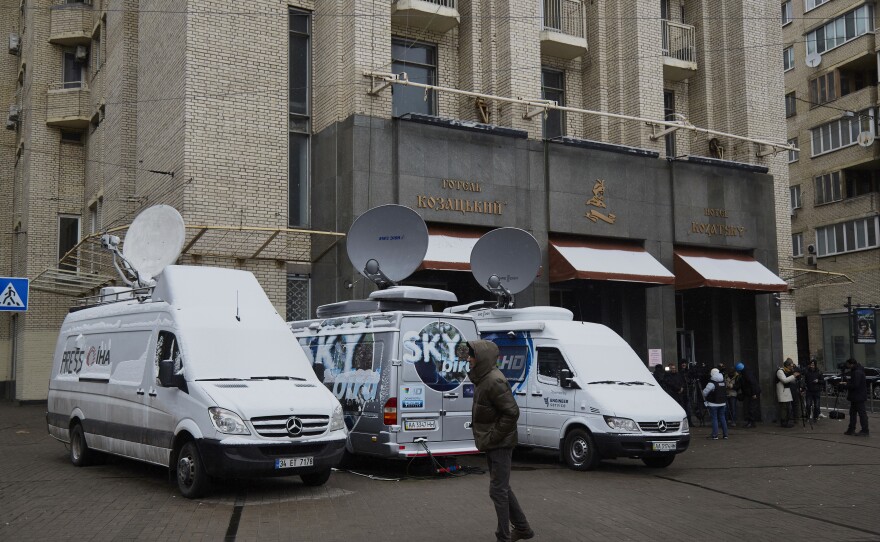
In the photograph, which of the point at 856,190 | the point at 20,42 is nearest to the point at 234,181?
the point at 20,42

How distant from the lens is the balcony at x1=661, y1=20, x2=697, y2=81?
85.2ft

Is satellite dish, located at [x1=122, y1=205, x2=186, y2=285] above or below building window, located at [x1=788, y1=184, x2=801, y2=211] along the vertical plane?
below

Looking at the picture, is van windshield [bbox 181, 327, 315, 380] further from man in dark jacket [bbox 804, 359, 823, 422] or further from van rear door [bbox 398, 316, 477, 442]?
man in dark jacket [bbox 804, 359, 823, 422]

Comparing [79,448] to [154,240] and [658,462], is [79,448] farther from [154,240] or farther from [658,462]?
[658,462]

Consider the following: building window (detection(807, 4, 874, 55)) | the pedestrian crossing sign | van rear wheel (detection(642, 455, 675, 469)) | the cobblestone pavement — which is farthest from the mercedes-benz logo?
building window (detection(807, 4, 874, 55))

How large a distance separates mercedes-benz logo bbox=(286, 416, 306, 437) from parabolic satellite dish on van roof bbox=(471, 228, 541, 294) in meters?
7.48

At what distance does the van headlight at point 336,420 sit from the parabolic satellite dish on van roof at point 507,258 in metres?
6.78

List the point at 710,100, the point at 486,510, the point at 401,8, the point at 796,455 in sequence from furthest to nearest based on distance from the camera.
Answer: the point at 710,100, the point at 401,8, the point at 796,455, the point at 486,510

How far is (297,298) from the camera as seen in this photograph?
2022 centimetres

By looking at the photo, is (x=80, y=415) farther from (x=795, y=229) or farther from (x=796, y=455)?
(x=795, y=229)

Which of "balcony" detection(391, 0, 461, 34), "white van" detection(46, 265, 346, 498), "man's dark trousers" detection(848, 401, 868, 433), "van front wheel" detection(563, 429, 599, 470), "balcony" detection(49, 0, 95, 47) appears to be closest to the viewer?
"white van" detection(46, 265, 346, 498)

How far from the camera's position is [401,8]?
21125 millimetres

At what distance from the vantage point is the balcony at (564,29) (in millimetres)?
23391

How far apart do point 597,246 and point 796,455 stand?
8170mm
